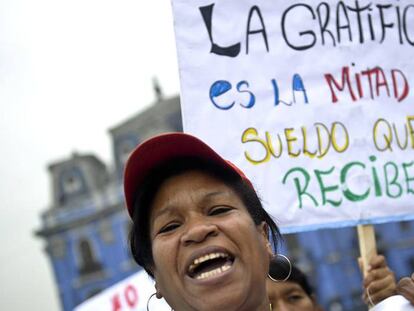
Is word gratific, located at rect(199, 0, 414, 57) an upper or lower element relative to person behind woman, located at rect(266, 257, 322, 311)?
upper

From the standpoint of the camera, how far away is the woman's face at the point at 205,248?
1708 mm

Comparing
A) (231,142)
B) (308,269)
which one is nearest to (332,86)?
(231,142)

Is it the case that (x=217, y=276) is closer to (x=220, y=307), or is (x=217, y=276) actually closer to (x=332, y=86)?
(x=220, y=307)

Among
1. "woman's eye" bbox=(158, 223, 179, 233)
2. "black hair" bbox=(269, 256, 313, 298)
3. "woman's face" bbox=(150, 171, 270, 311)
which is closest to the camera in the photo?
"woman's face" bbox=(150, 171, 270, 311)

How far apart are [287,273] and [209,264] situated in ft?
3.67

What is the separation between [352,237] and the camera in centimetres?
2475

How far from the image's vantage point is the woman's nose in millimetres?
1740

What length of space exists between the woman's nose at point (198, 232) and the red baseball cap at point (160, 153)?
23 centimetres

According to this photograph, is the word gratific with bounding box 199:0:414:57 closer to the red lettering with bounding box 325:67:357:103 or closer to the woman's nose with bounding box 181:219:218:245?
the red lettering with bounding box 325:67:357:103

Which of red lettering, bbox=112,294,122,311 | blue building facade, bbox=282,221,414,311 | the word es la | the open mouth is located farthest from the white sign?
blue building facade, bbox=282,221,414,311

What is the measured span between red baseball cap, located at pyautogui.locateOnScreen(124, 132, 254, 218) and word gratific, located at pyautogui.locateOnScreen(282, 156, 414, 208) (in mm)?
912

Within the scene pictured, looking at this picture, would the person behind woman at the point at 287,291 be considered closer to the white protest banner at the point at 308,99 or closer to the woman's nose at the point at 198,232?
the white protest banner at the point at 308,99

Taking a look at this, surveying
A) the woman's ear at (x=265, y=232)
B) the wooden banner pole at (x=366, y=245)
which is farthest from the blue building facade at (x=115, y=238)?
the woman's ear at (x=265, y=232)

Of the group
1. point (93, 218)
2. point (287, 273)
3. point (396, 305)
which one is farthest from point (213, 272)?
point (93, 218)
